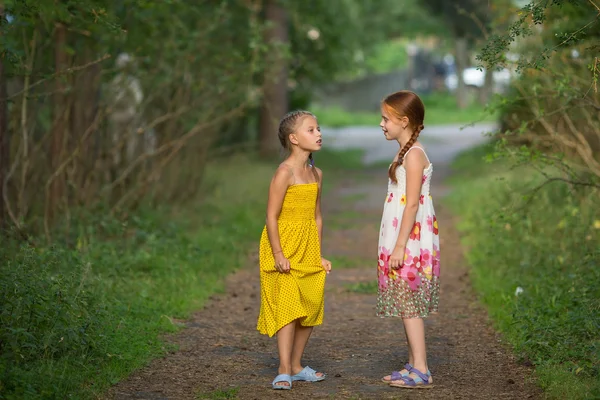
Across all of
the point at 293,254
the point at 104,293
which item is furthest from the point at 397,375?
the point at 104,293

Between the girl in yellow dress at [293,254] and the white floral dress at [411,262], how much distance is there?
0.38 metres

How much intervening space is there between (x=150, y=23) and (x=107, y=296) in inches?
188

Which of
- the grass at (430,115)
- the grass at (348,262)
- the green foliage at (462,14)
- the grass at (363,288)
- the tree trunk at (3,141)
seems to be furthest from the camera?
the grass at (430,115)

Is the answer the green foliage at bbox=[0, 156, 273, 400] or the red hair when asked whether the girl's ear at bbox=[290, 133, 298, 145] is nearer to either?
the red hair

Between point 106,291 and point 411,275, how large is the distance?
2865mm

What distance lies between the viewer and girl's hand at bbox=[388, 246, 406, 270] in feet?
18.6

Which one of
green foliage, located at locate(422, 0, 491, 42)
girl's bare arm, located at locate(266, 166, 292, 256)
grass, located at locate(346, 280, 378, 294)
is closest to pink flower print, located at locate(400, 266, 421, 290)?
girl's bare arm, located at locate(266, 166, 292, 256)

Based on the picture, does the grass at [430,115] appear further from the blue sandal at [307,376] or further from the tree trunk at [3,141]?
the blue sandal at [307,376]

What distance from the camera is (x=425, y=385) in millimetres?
5812

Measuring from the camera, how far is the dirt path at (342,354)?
226 inches

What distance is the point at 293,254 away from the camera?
5.87 meters

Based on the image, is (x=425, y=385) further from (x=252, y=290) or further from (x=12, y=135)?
(x=12, y=135)

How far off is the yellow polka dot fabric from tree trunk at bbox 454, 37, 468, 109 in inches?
1410

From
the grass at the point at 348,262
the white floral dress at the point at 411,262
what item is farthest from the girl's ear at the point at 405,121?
the grass at the point at 348,262
